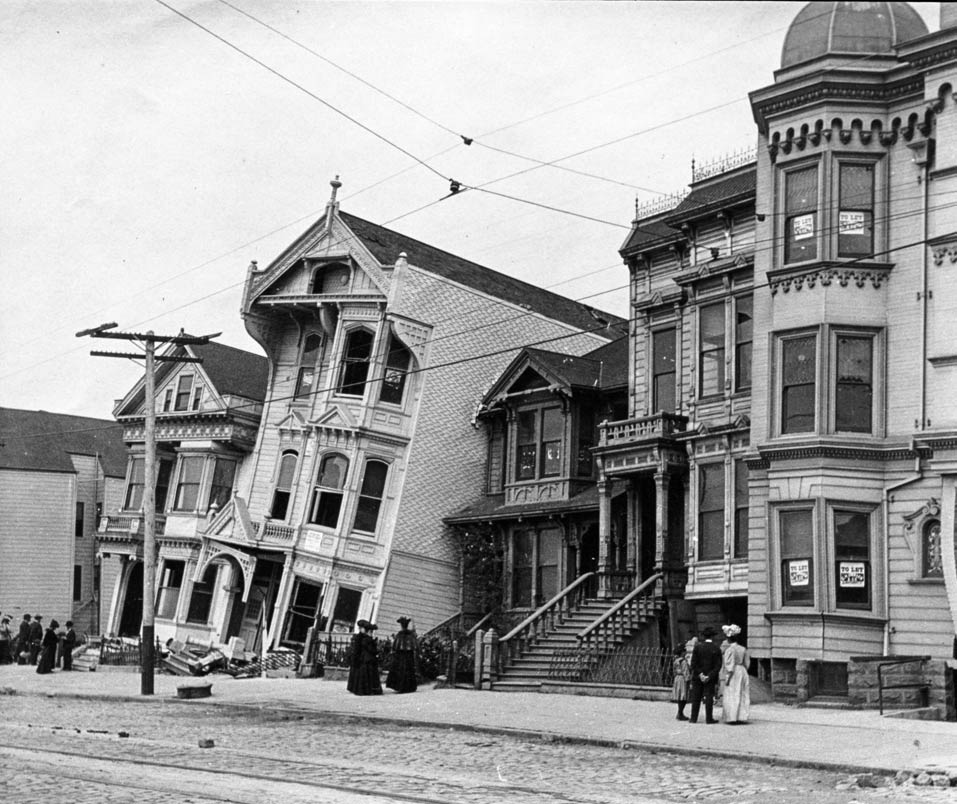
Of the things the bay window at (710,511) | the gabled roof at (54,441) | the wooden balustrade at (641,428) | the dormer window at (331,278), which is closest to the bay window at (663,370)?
the wooden balustrade at (641,428)

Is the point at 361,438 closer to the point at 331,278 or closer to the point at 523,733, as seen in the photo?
the point at 331,278

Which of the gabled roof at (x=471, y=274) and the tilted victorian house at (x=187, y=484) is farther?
the tilted victorian house at (x=187, y=484)

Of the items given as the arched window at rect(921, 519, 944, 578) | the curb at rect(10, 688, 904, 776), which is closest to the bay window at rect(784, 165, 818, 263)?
the arched window at rect(921, 519, 944, 578)

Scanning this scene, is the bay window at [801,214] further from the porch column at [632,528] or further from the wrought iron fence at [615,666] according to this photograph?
the wrought iron fence at [615,666]

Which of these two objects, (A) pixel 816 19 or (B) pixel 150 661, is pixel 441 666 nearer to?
(B) pixel 150 661

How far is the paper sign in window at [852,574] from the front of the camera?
1007 inches

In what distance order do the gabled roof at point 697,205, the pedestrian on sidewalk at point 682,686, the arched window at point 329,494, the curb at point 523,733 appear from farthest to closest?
the arched window at point 329,494 → the gabled roof at point 697,205 → the pedestrian on sidewalk at point 682,686 → the curb at point 523,733

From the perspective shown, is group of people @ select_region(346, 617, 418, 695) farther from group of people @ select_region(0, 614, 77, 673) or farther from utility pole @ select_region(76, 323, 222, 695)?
group of people @ select_region(0, 614, 77, 673)

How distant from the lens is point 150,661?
98.1ft

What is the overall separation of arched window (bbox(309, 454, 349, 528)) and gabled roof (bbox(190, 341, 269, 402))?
18.6ft

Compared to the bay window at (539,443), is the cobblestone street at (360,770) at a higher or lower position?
lower

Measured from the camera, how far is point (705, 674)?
21219 mm

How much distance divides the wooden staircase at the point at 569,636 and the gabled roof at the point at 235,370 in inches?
588

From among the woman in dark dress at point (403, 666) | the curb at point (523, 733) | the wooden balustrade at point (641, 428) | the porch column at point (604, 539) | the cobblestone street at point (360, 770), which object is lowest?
the cobblestone street at point (360, 770)
